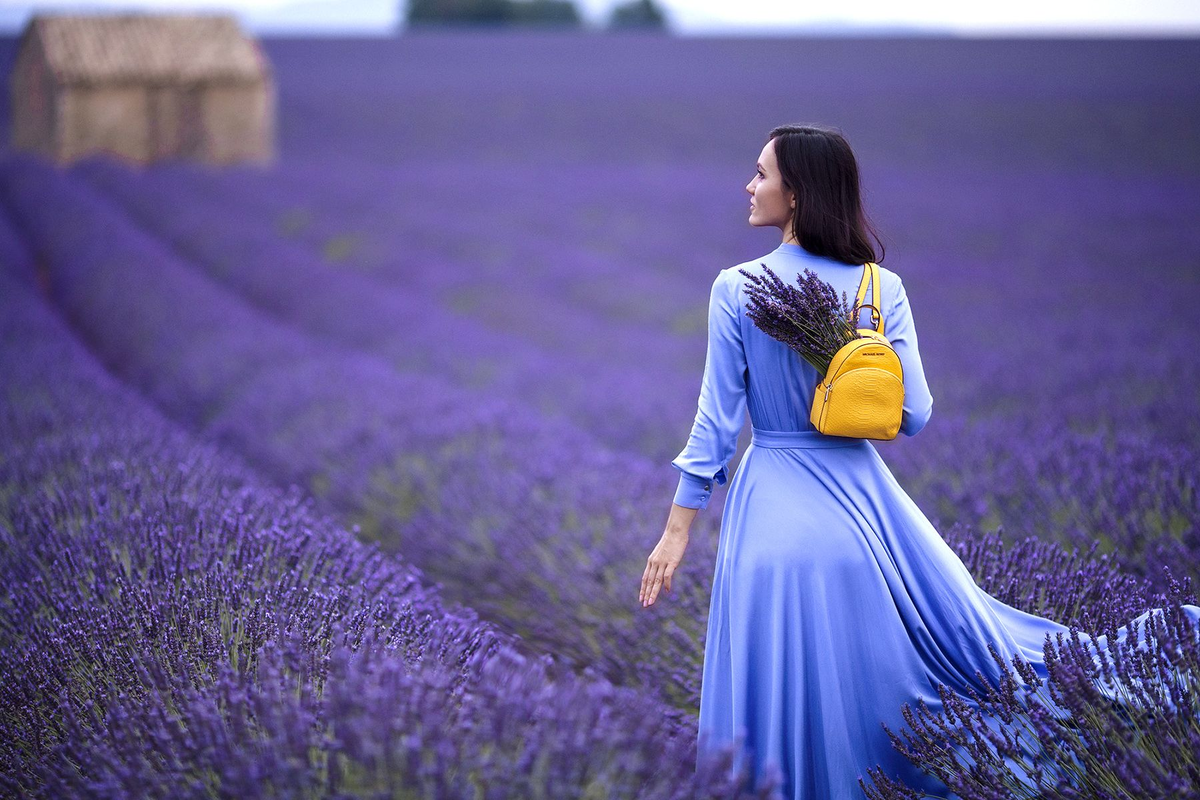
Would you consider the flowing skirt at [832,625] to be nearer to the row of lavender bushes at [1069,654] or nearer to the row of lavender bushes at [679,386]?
the row of lavender bushes at [1069,654]

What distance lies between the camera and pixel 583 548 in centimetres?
272

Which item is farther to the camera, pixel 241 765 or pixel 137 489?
pixel 137 489

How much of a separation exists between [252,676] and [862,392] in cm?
105

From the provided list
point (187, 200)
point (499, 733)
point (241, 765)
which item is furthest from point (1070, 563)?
point (187, 200)

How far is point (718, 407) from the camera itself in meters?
1.56

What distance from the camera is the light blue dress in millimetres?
1496

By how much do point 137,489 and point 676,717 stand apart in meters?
1.48

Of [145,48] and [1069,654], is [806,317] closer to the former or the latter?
[1069,654]

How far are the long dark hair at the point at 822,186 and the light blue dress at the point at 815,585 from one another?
5 cm

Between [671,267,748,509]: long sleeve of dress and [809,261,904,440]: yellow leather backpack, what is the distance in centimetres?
15

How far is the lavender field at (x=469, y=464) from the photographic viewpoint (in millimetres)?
1195

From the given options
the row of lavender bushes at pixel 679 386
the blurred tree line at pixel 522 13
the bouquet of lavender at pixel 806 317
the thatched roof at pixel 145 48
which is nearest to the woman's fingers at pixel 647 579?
the bouquet of lavender at pixel 806 317

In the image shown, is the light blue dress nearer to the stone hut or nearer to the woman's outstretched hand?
the woman's outstretched hand

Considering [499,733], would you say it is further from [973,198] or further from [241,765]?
[973,198]
